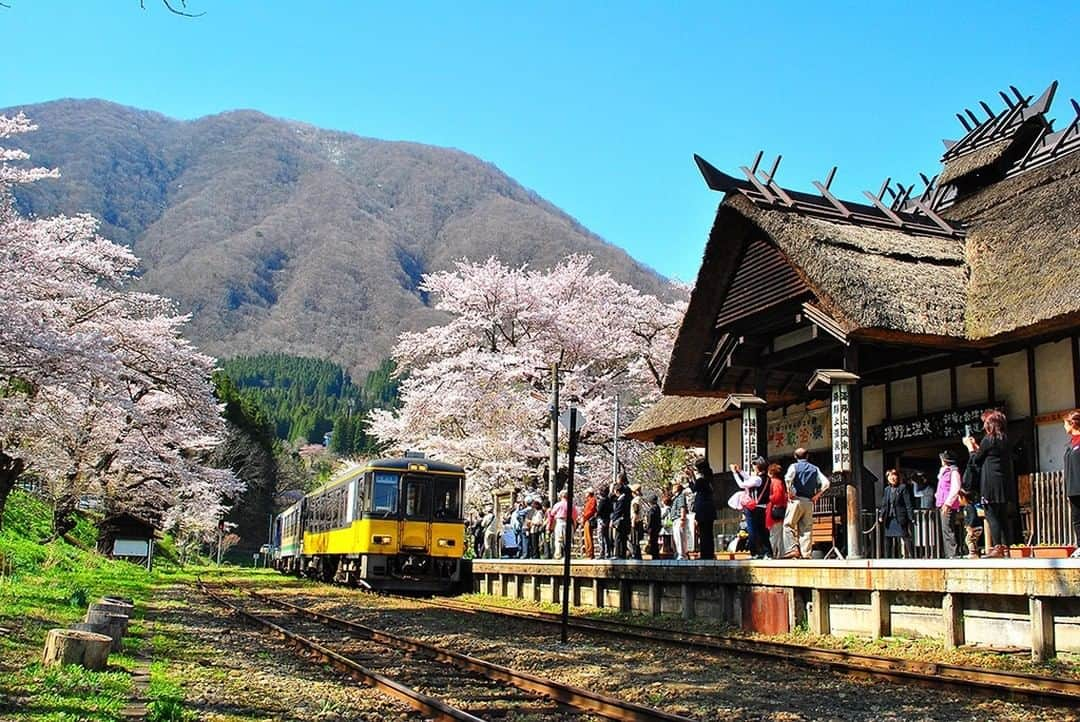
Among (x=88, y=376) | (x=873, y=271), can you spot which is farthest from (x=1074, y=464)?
(x=88, y=376)

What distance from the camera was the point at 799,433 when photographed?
18281 mm

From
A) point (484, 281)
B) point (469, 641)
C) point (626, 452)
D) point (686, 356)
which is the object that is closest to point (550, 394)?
point (626, 452)

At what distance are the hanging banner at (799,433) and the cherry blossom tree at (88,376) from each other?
39.0ft

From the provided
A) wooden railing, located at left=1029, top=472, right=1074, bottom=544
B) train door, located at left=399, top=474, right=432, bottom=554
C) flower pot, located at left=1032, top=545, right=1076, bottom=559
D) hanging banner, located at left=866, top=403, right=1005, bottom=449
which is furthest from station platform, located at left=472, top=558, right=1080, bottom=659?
train door, located at left=399, top=474, right=432, bottom=554

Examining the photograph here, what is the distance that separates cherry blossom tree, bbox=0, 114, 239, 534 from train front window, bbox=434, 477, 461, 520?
21.8ft

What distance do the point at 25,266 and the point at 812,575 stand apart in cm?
1598

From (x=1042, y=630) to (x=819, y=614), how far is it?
313 centimetres

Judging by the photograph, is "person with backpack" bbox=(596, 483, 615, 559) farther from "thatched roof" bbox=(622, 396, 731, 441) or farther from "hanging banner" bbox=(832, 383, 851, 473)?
"hanging banner" bbox=(832, 383, 851, 473)

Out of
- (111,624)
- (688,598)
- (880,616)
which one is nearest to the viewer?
(111,624)

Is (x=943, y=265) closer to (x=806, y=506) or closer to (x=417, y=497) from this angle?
(x=806, y=506)

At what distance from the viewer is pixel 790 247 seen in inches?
551

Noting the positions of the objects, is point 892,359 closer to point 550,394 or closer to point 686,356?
point 686,356

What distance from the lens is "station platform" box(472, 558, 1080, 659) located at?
345 inches

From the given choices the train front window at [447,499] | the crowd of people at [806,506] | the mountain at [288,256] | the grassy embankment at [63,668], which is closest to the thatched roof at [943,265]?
the crowd of people at [806,506]
